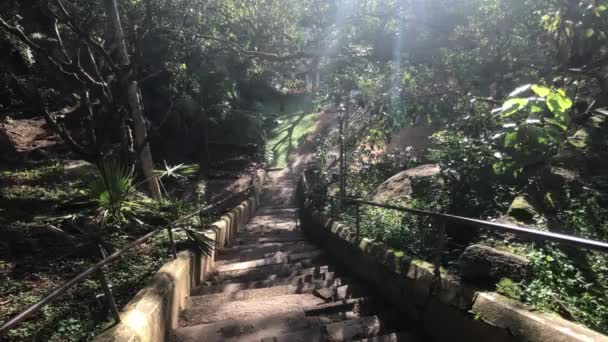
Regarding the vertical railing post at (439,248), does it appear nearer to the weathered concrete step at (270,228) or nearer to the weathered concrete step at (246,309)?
the weathered concrete step at (246,309)

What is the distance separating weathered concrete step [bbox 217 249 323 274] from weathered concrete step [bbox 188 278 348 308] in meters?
1.25

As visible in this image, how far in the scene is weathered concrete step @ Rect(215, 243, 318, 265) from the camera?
6.88 m

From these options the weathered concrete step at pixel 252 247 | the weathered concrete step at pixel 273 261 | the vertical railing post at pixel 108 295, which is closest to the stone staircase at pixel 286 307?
the weathered concrete step at pixel 273 261

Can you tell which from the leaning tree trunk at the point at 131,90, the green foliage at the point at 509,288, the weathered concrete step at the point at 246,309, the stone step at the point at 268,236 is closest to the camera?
the green foliage at the point at 509,288

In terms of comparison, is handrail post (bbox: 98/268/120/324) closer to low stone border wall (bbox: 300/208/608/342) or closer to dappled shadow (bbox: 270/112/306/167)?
low stone border wall (bbox: 300/208/608/342)

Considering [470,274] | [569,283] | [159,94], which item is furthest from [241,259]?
[159,94]

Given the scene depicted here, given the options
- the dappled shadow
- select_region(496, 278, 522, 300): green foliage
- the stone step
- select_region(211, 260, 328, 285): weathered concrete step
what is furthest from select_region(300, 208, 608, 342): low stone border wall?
the dappled shadow

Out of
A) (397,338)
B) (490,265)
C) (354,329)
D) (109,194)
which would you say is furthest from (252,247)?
(490,265)

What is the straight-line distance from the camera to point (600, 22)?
12.6 ft

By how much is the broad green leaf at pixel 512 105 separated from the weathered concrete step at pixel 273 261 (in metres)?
4.31

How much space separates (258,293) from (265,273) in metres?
1.05

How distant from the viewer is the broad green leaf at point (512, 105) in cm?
242

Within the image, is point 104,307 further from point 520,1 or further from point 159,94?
point 159,94

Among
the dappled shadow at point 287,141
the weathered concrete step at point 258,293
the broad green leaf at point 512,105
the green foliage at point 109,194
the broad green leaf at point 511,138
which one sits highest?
the dappled shadow at point 287,141
